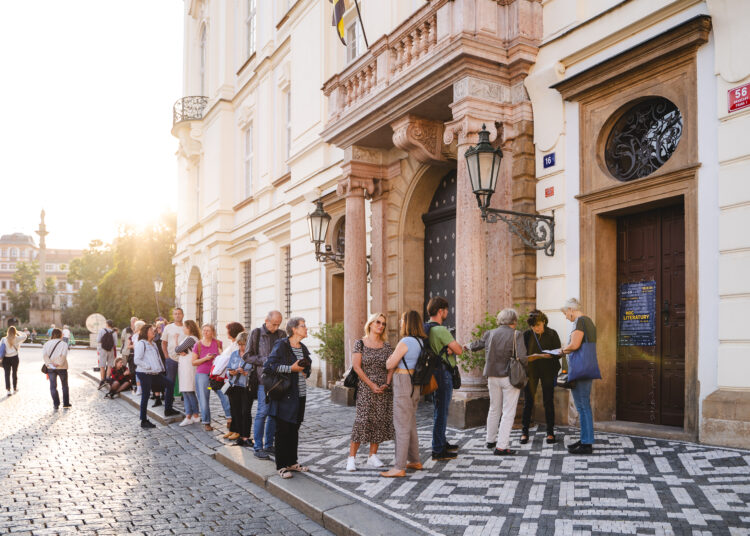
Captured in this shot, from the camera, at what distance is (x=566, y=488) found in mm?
5801

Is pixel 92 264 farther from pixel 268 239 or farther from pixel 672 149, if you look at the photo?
pixel 672 149

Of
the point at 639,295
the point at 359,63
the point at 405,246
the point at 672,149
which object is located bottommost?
the point at 639,295

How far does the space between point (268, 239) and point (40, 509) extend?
1473 cm

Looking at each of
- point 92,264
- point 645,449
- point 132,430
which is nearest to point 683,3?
point 645,449

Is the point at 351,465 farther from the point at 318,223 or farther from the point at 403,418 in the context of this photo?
the point at 318,223

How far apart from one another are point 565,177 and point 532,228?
0.84 meters

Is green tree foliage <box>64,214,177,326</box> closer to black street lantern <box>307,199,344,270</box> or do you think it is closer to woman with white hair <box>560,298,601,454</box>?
black street lantern <box>307,199,344,270</box>

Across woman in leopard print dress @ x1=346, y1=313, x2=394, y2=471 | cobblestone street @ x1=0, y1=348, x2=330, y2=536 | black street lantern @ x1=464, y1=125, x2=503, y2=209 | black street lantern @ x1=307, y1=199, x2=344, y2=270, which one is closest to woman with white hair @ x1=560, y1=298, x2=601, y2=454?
woman in leopard print dress @ x1=346, y1=313, x2=394, y2=471

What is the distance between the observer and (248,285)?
23.0 meters

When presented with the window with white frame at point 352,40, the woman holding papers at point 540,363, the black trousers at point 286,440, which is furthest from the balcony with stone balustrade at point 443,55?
the black trousers at point 286,440

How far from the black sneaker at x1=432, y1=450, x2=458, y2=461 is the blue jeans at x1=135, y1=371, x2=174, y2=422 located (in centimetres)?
582

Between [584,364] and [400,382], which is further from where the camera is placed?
[584,364]

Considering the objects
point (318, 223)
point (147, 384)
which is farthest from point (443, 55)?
point (147, 384)

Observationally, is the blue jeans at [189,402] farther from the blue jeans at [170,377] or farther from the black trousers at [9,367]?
the black trousers at [9,367]
